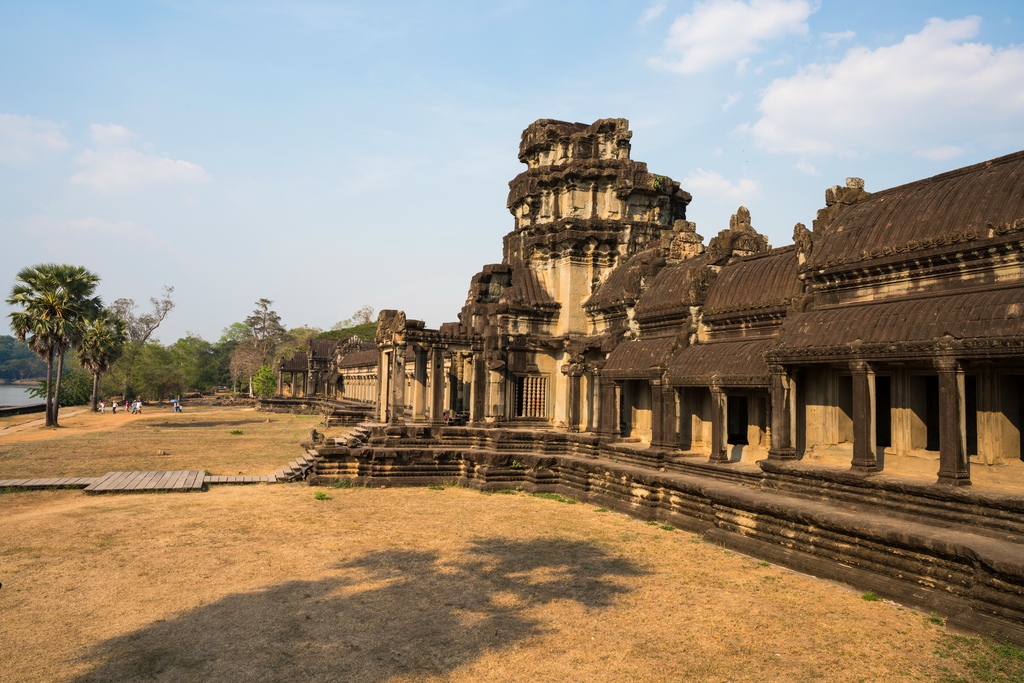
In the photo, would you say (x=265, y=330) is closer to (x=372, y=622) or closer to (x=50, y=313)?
(x=50, y=313)

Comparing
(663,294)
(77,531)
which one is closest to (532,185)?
(663,294)

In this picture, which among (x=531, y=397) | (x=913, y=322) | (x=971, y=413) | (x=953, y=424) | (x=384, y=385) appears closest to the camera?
(x=953, y=424)

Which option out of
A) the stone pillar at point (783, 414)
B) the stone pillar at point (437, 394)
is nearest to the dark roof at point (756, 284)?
the stone pillar at point (783, 414)

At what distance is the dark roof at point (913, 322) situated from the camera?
9172 mm

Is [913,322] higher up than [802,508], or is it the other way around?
[913,322]

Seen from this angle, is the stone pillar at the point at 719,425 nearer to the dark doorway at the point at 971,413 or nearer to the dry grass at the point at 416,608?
the dry grass at the point at 416,608

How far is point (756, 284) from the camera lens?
48.2 feet

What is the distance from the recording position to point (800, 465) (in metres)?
11.9

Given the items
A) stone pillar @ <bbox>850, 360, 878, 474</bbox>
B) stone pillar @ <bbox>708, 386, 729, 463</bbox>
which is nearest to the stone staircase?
stone pillar @ <bbox>708, 386, 729, 463</bbox>

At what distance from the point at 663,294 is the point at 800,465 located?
6.57 metres

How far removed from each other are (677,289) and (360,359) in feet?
134

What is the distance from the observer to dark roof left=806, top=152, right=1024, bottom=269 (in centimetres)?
1017

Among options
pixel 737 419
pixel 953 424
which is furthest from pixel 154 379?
pixel 953 424

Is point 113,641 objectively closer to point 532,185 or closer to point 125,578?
point 125,578
